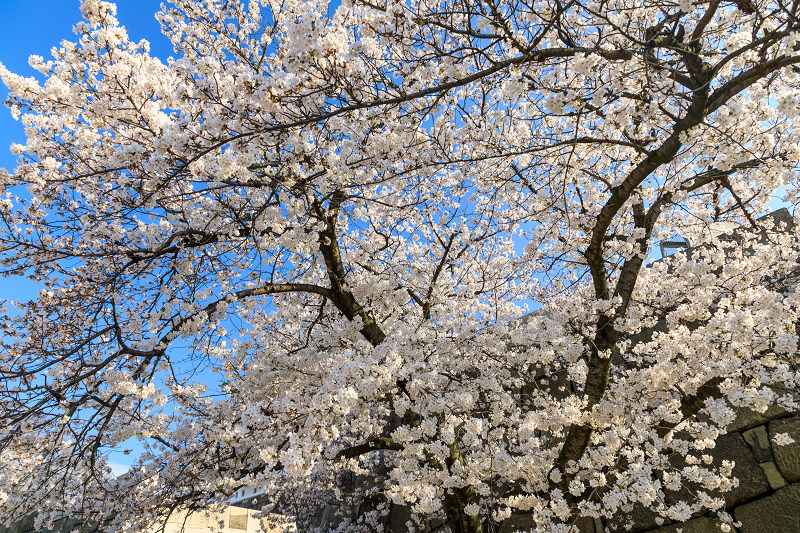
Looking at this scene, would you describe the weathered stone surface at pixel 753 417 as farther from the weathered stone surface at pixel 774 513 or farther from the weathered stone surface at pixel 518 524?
the weathered stone surface at pixel 518 524

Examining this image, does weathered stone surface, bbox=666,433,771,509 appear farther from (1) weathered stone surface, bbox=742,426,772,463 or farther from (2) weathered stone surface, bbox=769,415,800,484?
(2) weathered stone surface, bbox=769,415,800,484

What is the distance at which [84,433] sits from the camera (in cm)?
446

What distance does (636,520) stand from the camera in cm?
577

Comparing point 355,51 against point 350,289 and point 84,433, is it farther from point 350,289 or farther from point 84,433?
point 84,433

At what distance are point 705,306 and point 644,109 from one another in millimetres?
3184

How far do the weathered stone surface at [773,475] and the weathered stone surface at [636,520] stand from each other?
4.54ft

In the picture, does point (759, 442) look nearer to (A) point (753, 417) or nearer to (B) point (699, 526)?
(A) point (753, 417)

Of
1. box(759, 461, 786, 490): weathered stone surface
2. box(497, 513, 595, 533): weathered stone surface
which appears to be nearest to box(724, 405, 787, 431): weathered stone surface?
box(759, 461, 786, 490): weathered stone surface

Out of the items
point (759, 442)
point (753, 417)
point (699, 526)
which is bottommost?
point (699, 526)

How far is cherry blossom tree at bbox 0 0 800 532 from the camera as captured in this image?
3.62 m

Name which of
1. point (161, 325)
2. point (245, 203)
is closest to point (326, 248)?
point (245, 203)

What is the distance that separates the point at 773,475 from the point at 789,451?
342 millimetres

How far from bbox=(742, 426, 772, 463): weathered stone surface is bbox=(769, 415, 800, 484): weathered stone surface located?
6cm

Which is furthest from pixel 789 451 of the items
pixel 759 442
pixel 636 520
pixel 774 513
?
pixel 636 520
